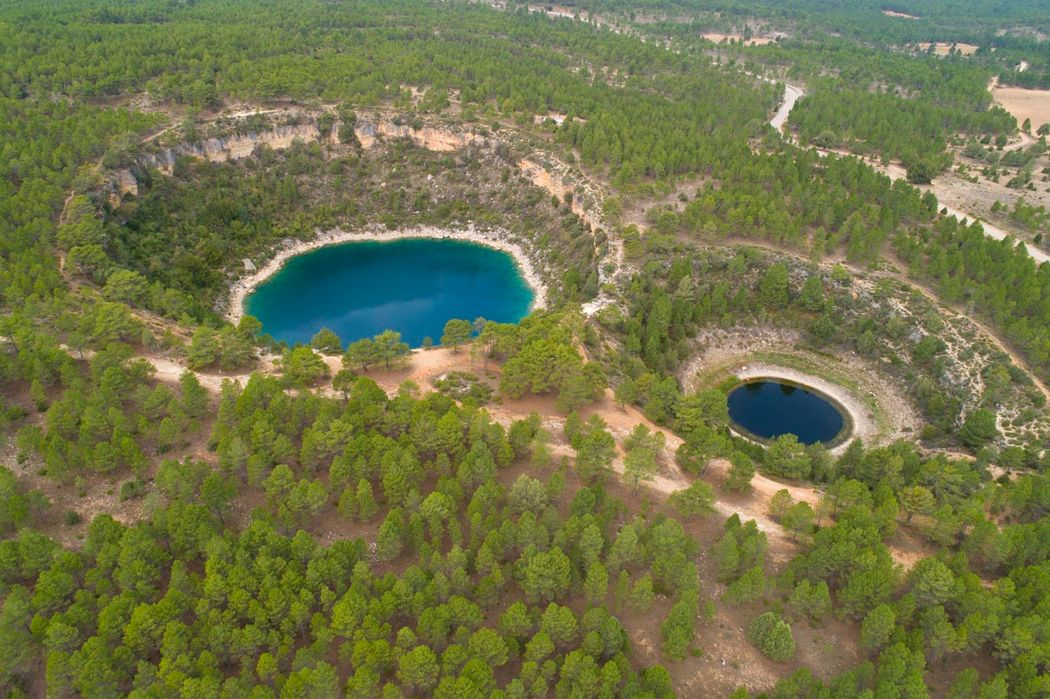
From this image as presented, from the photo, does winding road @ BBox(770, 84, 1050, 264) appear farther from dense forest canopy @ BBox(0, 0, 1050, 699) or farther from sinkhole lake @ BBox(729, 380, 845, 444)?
sinkhole lake @ BBox(729, 380, 845, 444)

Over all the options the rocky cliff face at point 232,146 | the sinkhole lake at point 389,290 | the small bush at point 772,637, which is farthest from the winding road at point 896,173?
the rocky cliff face at point 232,146

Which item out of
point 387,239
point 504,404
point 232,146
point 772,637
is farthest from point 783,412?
point 232,146

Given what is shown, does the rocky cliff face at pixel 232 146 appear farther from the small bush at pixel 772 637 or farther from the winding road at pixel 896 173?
the small bush at pixel 772 637

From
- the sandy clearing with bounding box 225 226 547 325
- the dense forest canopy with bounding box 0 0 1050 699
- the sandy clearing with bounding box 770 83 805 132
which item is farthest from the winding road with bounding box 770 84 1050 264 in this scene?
the sandy clearing with bounding box 225 226 547 325

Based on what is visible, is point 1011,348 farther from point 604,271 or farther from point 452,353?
point 452,353

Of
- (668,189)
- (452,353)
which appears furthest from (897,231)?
(452,353)
